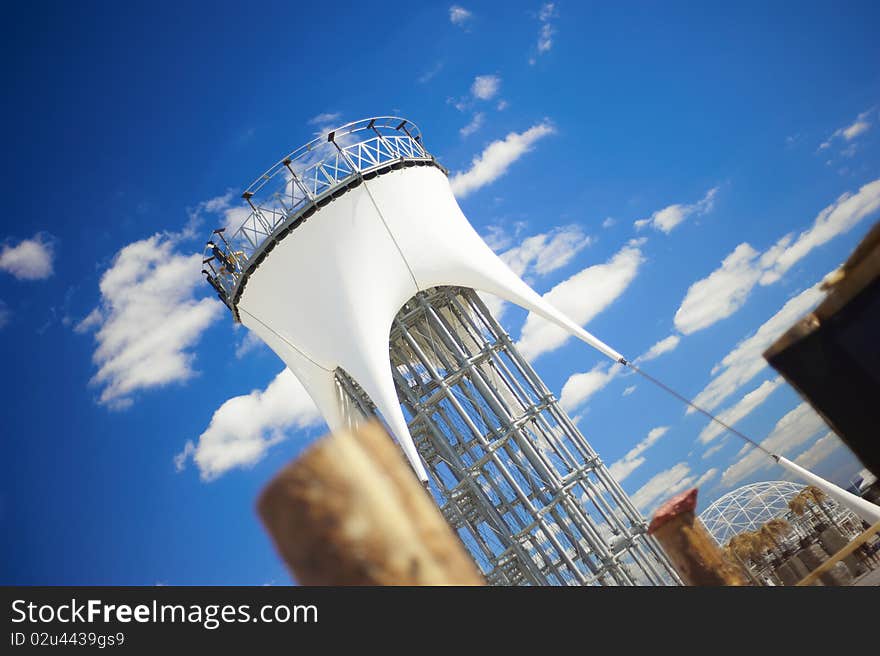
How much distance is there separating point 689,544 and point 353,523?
11.4 ft

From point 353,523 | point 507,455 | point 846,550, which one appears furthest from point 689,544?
point 507,455

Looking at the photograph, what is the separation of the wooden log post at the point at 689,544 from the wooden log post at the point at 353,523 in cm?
314

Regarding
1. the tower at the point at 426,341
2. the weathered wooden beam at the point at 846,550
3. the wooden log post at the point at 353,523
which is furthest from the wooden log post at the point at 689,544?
the tower at the point at 426,341

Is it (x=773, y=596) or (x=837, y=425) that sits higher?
(x=837, y=425)

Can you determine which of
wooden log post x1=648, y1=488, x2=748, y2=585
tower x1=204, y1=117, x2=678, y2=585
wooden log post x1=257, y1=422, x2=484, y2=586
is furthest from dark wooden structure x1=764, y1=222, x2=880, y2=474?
tower x1=204, y1=117, x2=678, y2=585

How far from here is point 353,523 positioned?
5.55 feet

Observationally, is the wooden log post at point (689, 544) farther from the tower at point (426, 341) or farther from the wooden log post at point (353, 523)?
the tower at point (426, 341)

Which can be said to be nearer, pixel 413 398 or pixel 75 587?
pixel 75 587

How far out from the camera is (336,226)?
17297 millimetres

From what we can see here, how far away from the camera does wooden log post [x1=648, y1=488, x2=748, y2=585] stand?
4.49 m

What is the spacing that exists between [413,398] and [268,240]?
5224 mm

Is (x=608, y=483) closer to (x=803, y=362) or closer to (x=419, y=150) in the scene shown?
(x=419, y=150)

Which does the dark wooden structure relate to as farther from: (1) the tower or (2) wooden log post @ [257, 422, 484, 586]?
(1) the tower

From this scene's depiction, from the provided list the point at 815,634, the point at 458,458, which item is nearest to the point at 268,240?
the point at 458,458
